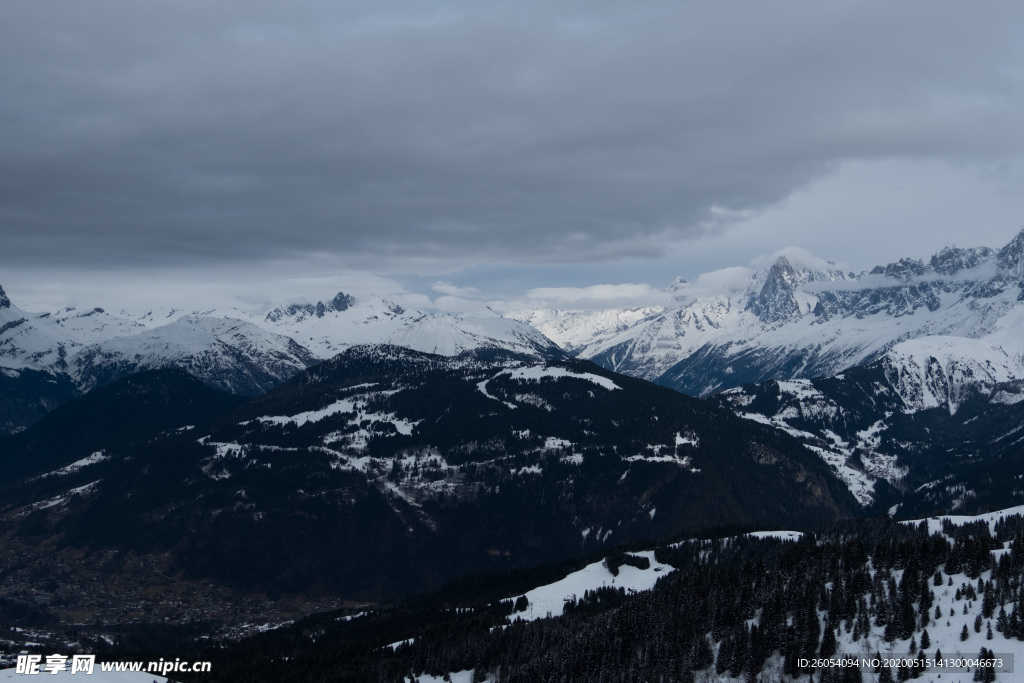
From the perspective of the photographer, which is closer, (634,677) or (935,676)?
(935,676)

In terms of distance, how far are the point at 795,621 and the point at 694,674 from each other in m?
22.7

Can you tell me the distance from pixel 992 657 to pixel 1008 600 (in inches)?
860

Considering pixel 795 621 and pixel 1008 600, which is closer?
pixel 1008 600

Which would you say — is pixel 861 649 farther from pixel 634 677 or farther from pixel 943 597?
pixel 634 677

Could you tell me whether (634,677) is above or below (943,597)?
below

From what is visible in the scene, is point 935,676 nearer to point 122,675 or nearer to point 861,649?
point 861,649

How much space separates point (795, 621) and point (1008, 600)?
38853 mm

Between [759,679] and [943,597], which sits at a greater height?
[943,597]

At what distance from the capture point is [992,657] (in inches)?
6575

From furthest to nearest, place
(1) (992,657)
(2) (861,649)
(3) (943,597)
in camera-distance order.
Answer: (3) (943,597)
(2) (861,649)
(1) (992,657)

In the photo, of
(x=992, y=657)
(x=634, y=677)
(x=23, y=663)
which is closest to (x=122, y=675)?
(x=23, y=663)

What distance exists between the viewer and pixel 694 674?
19812cm

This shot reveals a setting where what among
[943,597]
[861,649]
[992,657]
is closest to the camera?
[992,657]

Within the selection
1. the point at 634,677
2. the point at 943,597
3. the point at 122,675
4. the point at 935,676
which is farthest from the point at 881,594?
the point at 122,675
